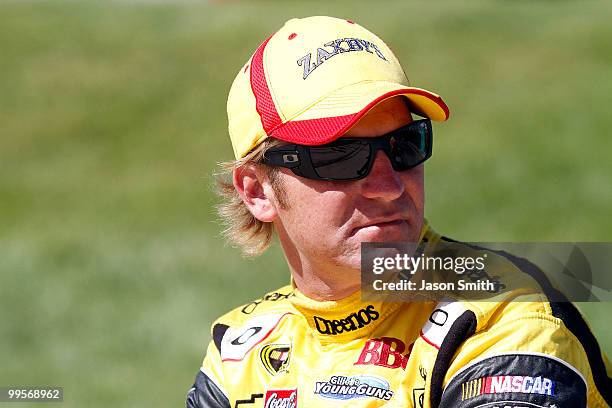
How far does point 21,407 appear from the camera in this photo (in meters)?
8.54

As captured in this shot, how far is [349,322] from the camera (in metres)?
3.90

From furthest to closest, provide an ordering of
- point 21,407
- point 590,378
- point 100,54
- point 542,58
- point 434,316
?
point 100,54, point 542,58, point 21,407, point 434,316, point 590,378

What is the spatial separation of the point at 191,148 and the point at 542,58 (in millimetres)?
5768

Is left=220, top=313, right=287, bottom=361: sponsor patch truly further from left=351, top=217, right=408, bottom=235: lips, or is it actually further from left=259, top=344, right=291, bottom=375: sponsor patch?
left=351, top=217, right=408, bottom=235: lips

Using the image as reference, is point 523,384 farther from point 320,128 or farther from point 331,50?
point 331,50

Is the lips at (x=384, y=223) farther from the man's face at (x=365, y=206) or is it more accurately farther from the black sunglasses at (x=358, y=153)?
the black sunglasses at (x=358, y=153)

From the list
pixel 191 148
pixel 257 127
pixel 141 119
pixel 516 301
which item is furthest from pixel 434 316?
pixel 141 119

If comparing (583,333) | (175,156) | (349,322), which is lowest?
(583,333)

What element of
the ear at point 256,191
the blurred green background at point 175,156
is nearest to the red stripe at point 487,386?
the ear at point 256,191

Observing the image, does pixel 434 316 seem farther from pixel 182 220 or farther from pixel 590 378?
pixel 182 220

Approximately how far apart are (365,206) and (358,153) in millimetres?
179

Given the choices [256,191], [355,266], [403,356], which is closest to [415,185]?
[355,266]

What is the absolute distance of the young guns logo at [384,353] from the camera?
3732mm

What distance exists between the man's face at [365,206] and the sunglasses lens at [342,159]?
3 centimetres
